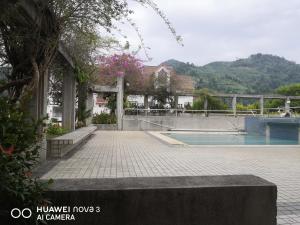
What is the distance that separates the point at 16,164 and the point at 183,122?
26.2 metres

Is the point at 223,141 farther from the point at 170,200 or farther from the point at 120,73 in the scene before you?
the point at 170,200

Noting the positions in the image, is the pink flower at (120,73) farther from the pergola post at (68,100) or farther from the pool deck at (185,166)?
the pool deck at (185,166)

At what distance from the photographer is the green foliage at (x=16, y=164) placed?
262 centimetres

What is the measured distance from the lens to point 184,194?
3.51 m

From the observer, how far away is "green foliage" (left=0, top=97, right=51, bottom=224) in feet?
8.61

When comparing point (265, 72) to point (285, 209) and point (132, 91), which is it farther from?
point (285, 209)

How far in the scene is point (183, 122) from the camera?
28.7m

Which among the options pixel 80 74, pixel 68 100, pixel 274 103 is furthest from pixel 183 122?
pixel 274 103

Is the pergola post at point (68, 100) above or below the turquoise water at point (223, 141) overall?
above

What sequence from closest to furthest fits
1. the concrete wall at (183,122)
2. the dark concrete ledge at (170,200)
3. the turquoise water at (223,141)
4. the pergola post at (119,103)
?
the dark concrete ledge at (170,200) < the turquoise water at (223,141) < the pergola post at (119,103) < the concrete wall at (183,122)

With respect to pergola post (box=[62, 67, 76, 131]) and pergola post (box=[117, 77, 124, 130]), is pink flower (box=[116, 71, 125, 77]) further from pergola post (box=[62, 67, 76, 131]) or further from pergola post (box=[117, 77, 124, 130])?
pergola post (box=[62, 67, 76, 131])

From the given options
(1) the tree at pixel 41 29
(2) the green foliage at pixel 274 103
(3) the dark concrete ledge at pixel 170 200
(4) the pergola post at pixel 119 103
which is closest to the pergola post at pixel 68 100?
(1) the tree at pixel 41 29

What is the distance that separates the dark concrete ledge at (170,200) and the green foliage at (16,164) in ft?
1.34

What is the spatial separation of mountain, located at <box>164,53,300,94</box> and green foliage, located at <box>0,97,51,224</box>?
51547 mm
